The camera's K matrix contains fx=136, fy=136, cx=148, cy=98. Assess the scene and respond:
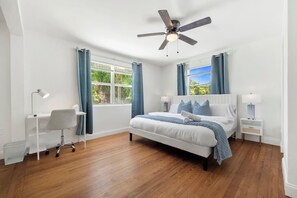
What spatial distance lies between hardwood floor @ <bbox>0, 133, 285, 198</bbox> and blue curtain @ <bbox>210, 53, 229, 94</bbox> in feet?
5.48

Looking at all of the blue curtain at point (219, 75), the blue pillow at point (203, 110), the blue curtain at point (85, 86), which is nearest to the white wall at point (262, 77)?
the blue curtain at point (219, 75)

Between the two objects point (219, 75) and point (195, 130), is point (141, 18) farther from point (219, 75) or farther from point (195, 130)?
point (219, 75)

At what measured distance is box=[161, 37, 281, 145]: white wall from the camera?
10.1 ft

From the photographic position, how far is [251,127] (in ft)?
10.6

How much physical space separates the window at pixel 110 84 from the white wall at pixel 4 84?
5.47 ft

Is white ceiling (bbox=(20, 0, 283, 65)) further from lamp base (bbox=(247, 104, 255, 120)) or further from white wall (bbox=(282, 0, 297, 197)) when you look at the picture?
lamp base (bbox=(247, 104, 255, 120))

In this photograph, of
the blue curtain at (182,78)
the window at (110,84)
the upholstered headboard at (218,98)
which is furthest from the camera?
the blue curtain at (182,78)

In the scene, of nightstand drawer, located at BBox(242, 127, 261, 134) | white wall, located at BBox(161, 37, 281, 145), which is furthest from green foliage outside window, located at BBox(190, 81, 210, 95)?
nightstand drawer, located at BBox(242, 127, 261, 134)

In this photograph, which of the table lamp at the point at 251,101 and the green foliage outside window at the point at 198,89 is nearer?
the table lamp at the point at 251,101

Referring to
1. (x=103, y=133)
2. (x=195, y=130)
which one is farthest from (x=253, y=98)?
(x=103, y=133)

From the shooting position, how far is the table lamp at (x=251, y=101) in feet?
9.90

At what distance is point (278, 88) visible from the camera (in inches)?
120

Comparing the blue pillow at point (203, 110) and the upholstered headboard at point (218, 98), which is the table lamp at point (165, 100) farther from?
the blue pillow at point (203, 110)

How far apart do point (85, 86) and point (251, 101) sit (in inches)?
155
